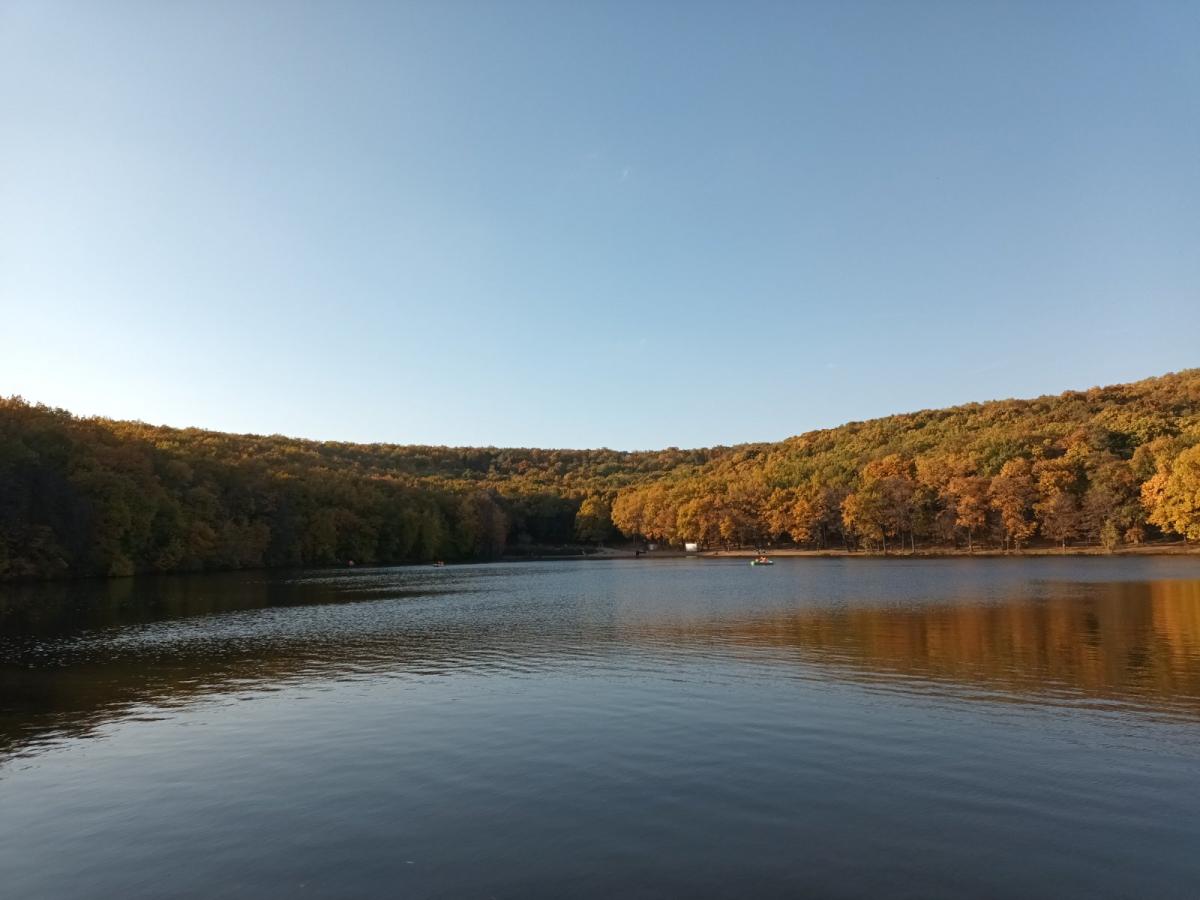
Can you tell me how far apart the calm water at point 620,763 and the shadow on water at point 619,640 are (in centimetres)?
25

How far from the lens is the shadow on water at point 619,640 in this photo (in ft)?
70.8

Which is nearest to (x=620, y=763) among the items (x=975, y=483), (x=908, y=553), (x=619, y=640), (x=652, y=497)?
(x=619, y=640)

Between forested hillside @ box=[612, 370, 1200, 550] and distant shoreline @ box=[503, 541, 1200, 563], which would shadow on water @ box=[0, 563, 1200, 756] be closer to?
distant shoreline @ box=[503, 541, 1200, 563]

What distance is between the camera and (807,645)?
94.2ft

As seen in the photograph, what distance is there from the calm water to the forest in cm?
5223

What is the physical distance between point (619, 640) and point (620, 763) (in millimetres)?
17265

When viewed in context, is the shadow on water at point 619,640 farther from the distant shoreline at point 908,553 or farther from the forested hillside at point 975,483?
the forested hillside at point 975,483

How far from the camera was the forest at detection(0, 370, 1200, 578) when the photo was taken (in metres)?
77.3

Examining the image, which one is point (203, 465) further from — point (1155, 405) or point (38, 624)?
point (1155, 405)

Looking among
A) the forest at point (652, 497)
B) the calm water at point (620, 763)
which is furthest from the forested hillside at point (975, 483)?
the calm water at point (620, 763)

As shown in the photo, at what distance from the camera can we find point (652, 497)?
152 meters

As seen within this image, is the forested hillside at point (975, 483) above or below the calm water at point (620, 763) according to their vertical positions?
above

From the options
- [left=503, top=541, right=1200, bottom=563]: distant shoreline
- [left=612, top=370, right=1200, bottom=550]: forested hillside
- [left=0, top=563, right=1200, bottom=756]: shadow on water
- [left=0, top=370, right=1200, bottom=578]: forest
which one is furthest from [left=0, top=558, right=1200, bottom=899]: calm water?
[left=612, top=370, right=1200, bottom=550]: forested hillside

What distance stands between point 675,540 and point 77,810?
13932 cm
